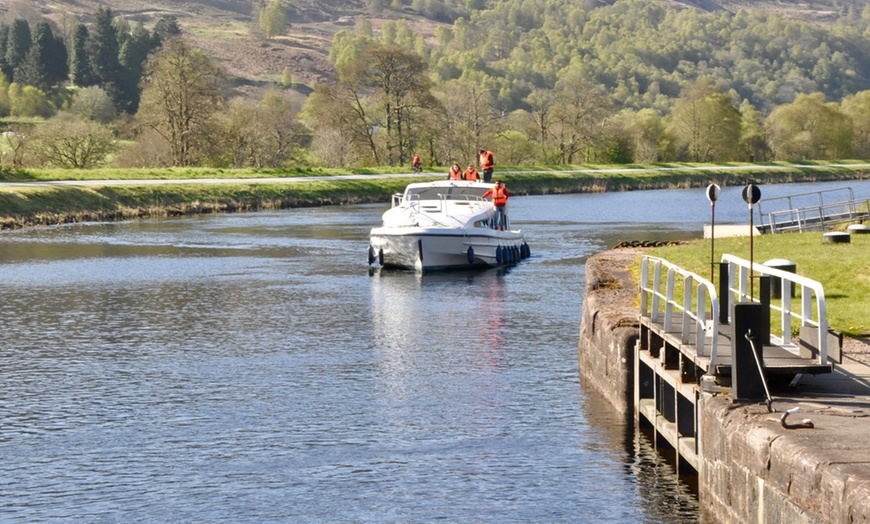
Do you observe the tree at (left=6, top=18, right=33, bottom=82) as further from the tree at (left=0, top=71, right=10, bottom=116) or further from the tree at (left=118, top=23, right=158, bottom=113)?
the tree at (left=118, top=23, right=158, bottom=113)

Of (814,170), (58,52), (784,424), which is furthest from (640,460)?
(58,52)

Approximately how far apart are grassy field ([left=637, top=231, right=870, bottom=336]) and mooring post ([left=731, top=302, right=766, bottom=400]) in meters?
6.31

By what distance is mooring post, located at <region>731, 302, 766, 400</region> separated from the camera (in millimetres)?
14969

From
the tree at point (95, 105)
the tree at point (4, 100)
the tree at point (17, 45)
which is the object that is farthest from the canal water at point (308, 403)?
the tree at point (17, 45)

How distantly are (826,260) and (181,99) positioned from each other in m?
71.0

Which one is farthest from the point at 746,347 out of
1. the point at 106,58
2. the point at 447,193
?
the point at 106,58

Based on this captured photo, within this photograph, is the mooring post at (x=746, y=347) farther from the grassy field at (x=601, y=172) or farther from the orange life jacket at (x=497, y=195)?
the grassy field at (x=601, y=172)

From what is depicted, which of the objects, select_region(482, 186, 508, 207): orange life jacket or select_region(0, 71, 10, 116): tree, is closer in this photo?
select_region(482, 186, 508, 207): orange life jacket

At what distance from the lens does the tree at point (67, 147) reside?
302ft

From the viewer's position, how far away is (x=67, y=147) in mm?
93250

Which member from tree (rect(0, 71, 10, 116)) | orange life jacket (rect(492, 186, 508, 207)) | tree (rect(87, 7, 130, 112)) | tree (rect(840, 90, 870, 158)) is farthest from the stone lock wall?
tree (rect(0, 71, 10, 116))

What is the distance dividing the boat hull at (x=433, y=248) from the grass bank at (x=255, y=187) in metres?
25.4

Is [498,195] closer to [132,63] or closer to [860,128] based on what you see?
[860,128]

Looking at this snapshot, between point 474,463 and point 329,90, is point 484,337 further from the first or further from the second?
point 329,90
